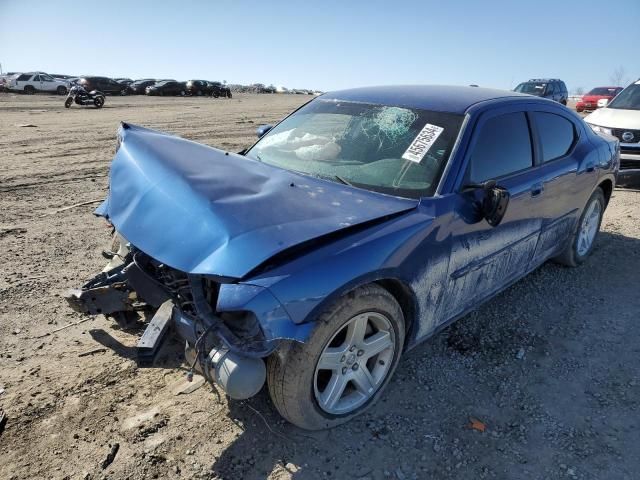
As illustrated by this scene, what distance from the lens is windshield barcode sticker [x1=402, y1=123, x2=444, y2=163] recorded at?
300cm

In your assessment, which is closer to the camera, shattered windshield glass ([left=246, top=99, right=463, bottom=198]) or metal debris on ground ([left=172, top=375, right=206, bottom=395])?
metal debris on ground ([left=172, top=375, right=206, bottom=395])

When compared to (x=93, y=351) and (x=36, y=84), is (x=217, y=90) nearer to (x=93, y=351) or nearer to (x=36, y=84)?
(x=36, y=84)

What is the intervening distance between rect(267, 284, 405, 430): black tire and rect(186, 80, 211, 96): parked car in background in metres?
41.8

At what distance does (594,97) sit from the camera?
71.2 ft

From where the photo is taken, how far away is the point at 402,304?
2.70 m

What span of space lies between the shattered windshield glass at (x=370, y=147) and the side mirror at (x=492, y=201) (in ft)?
0.90

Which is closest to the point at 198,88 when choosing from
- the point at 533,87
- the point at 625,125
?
→ the point at 533,87

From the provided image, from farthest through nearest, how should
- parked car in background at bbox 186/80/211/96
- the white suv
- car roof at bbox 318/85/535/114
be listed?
1. parked car in background at bbox 186/80/211/96
2. the white suv
3. car roof at bbox 318/85/535/114

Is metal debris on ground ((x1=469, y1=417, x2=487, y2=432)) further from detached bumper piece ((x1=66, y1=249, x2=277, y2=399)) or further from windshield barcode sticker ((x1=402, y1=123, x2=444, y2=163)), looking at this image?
windshield barcode sticker ((x1=402, y1=123, x2=444, y2=163))

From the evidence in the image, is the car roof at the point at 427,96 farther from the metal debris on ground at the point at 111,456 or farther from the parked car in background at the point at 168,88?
the parked car in background at the point at 168,88

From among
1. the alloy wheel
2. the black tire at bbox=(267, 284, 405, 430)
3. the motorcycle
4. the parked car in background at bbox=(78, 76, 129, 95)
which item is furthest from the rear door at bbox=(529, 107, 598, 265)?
the parked car in background at bbox=(78, 76, 129, 95)

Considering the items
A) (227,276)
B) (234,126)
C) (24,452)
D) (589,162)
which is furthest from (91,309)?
(234,126)

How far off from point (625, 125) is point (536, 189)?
19.5ft

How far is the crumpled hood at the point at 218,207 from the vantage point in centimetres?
214
